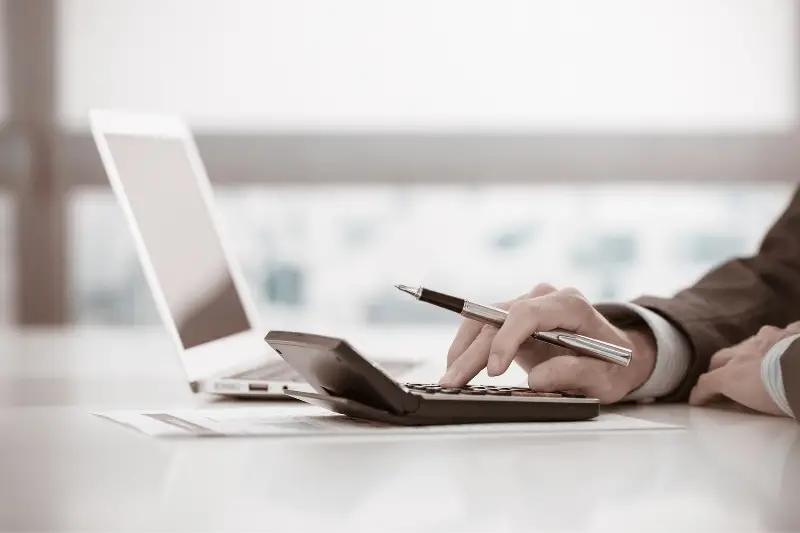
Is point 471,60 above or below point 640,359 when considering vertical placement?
above

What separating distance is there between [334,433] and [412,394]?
0.06m

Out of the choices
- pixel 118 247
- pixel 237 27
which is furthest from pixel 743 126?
pixel 118 247

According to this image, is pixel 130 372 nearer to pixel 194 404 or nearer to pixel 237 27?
pixel 194 404

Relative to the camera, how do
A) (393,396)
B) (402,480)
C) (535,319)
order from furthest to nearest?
(535,319) < (393,396) < (402,480)

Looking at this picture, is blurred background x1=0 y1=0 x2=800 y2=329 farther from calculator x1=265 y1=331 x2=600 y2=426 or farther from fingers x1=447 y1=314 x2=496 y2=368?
calculator x1=265 y1=331 x2=600 y2=426

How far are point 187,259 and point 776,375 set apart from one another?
0.65m

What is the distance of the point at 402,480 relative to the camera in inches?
25.0

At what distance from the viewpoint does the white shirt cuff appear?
91 cm

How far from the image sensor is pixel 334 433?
0.80m

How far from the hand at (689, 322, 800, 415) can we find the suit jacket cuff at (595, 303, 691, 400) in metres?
0.02

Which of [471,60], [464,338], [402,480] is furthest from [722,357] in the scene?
[471,60]

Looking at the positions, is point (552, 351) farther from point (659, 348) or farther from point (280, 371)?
point (280, 371)

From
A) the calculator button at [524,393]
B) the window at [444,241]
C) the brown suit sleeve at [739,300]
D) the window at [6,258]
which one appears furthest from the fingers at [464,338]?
the window at [6,258]

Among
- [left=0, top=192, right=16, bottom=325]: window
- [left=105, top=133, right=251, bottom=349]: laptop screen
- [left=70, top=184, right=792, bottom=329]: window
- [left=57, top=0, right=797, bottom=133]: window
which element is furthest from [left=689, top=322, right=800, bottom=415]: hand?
[left=0, top=192, right=16, bottom=325]: window
